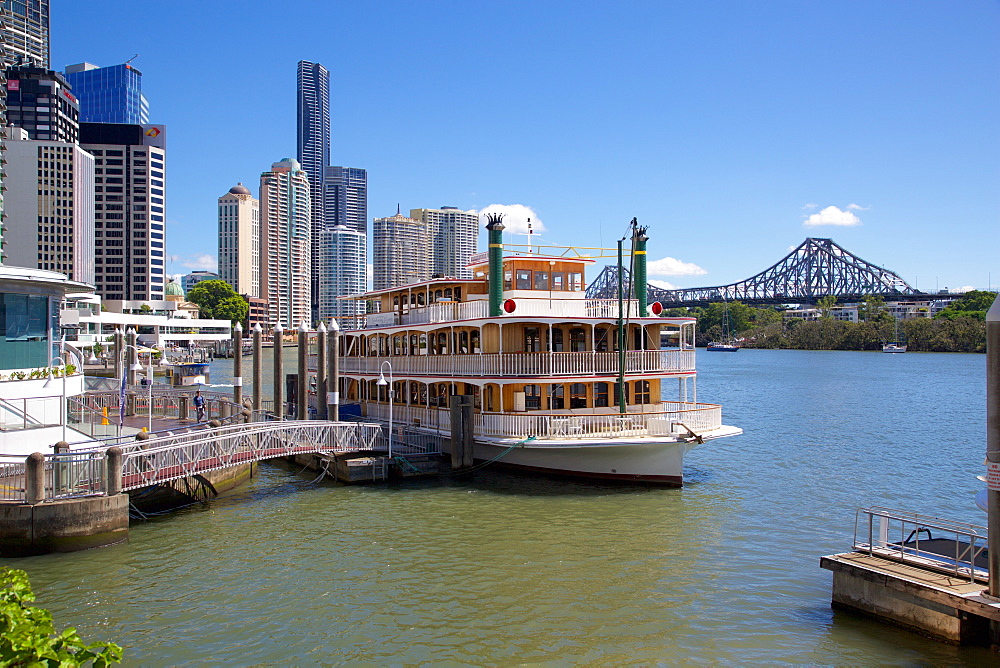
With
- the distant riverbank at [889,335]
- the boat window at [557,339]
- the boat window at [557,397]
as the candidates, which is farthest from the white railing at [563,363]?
the distant riverbank at [889,335]

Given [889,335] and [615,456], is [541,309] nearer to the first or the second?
[615,456]

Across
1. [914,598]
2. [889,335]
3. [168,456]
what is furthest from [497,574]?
[889,335]

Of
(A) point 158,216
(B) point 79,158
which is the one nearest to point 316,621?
(B) point 79,158

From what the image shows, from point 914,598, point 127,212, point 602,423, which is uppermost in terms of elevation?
point 127,212

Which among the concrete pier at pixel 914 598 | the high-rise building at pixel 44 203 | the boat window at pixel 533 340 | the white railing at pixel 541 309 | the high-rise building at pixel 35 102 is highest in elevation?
the high-rise building at pixel 35 102

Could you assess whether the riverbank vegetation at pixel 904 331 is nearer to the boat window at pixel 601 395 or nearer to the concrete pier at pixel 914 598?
the boat window at pixel 601 395

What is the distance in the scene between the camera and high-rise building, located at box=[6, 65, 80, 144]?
142 meters

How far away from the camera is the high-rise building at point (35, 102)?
142m

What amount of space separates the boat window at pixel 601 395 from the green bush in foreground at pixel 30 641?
19.5 m

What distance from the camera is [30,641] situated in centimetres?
557

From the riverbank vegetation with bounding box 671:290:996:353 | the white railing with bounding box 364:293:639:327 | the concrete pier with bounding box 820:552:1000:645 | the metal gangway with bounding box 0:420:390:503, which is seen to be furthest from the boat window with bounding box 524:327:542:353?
the riverbank vegetation with bounding box 671:290:996:353

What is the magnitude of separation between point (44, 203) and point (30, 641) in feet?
476

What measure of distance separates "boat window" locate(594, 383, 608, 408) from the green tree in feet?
462

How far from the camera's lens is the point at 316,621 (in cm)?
1351
